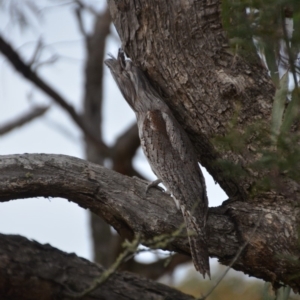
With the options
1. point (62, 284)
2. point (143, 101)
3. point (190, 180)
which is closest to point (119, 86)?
point (143, 101)

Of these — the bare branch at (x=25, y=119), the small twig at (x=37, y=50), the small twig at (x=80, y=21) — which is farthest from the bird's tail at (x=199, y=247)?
the small twig at (x=80, y=21)

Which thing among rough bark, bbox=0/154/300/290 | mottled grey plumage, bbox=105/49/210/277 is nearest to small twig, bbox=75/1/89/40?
mottled grey plumage, bbox=105/49/210/277

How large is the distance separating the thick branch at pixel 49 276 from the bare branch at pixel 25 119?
4.98 metres

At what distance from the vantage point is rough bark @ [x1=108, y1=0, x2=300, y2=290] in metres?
3.45

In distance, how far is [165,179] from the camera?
11.9 ft

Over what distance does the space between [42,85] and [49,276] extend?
4.42 metres

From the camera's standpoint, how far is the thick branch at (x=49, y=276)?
2.67 metres

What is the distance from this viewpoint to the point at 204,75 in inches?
139

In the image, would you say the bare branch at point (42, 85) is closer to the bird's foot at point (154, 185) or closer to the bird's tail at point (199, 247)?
the bird's foot at point (154, 185)

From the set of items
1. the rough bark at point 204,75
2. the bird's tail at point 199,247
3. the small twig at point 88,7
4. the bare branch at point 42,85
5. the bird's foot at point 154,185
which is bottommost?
the bird's tail at point 199,247

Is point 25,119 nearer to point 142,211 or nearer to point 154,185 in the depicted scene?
point 154,185

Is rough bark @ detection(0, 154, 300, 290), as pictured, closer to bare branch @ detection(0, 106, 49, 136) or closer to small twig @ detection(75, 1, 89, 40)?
bare branch @ detection(0, 106, 49, 136)

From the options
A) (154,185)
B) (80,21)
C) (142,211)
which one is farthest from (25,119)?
(142,211)

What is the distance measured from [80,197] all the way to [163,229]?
46cm
